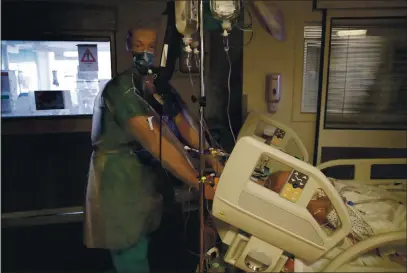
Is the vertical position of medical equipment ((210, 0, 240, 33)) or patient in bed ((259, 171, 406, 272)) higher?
medical equipment ((210, 0, 240, 33))

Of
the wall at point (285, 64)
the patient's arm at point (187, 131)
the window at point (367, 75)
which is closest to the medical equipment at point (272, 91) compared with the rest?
the wall at point (285, 64)

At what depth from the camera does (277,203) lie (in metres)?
1.17

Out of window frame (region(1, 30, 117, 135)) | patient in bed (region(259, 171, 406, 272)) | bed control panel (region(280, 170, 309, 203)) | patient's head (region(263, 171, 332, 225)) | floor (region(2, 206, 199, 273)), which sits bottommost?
floor (region(2, 206, 199, 273))

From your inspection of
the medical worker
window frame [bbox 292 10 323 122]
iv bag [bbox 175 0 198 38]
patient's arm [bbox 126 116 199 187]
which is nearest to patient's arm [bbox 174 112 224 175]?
the medical worker

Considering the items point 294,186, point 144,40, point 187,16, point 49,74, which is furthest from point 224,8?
point 49,74

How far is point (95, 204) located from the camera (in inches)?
64.4

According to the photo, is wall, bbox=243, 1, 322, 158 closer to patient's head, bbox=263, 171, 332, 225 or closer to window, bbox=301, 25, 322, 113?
window, bbox=301, 25, 322, 113

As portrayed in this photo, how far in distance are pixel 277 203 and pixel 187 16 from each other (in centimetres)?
78

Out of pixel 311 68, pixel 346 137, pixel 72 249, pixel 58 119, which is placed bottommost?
pixel 72 249

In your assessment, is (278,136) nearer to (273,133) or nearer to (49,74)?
(273,133)

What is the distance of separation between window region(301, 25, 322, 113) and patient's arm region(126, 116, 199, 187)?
72cm

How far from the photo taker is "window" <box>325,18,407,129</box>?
1718 millimetres

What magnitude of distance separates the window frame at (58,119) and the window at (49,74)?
0.02 metres

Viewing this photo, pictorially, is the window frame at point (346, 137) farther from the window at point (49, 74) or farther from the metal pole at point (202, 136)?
the window at point (49, 74)
